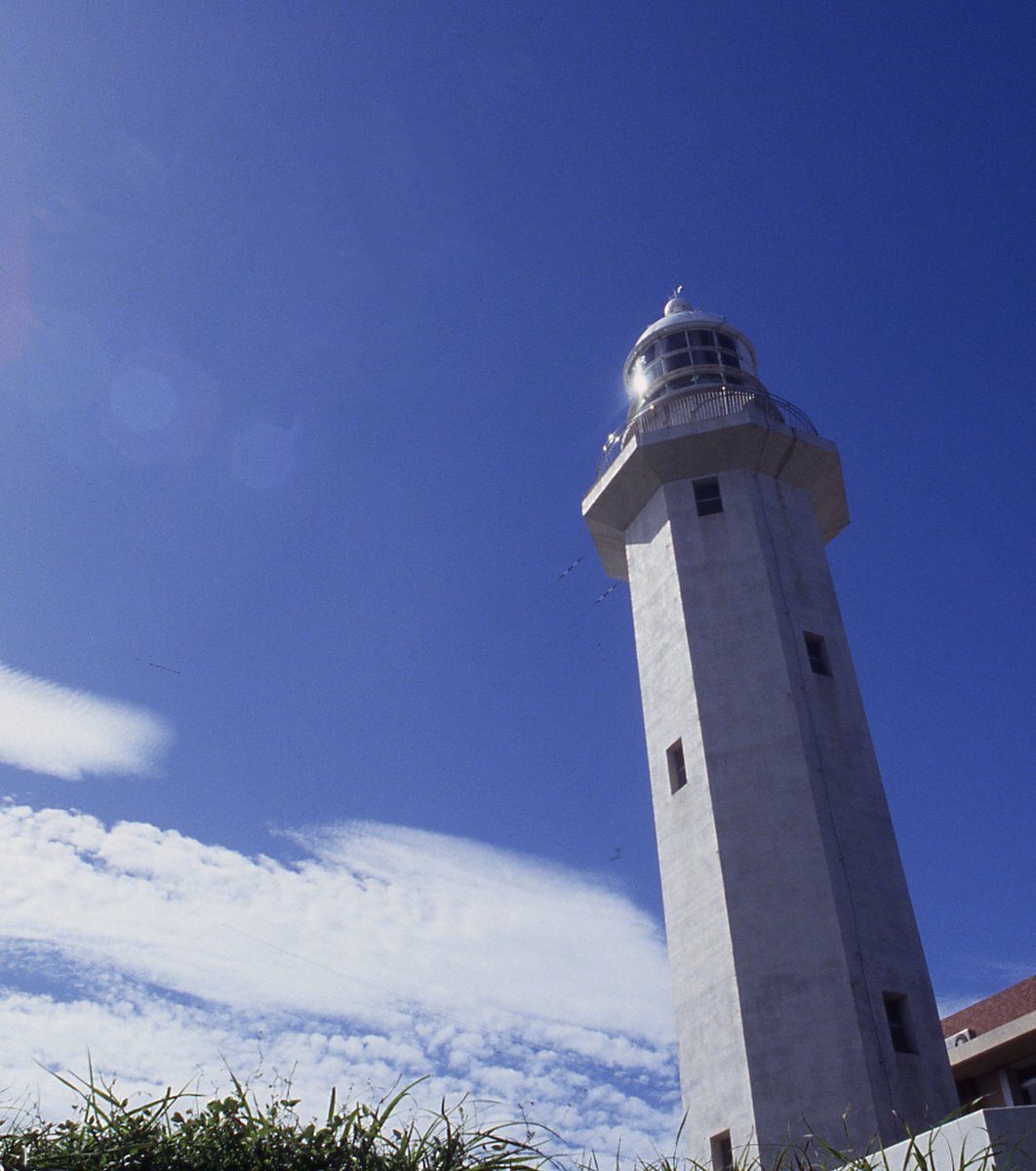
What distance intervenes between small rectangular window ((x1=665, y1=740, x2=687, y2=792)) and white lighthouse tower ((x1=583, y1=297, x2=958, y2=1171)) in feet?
0.20

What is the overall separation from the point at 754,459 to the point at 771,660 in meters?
6.08

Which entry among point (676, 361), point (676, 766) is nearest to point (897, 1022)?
point (676, 766)

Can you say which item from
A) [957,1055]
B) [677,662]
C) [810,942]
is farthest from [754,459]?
[957,1055]

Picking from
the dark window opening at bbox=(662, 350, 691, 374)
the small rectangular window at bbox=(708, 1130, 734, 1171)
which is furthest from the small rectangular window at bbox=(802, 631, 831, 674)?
the dark window opening at bbox=(662, 350, 691, 374)

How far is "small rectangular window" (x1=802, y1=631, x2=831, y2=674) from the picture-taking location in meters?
24.8

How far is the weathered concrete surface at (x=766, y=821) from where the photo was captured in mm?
19469

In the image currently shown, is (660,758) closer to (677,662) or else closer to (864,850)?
(677,662)

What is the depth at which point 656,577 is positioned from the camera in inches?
1070

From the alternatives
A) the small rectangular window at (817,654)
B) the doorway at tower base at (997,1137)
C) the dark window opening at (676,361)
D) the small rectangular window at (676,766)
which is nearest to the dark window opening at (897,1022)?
the small rectangular window at (676,766)

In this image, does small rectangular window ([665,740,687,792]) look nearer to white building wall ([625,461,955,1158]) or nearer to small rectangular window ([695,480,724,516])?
white building wall ([625,461,955,1158])

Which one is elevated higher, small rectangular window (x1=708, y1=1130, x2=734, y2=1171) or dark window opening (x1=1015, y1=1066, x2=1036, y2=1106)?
dark window opening (x1=1015, y1=1066, x2=1036, y2=1106)

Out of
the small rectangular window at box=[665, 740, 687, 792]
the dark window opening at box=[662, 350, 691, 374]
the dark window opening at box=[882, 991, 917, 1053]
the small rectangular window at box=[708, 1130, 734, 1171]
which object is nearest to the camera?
the small rectangular window at box=[708, 1130, 734, 1171]

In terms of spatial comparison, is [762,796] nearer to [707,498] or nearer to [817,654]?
[817,654]

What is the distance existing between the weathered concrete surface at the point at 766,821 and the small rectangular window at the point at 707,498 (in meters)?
0.22
